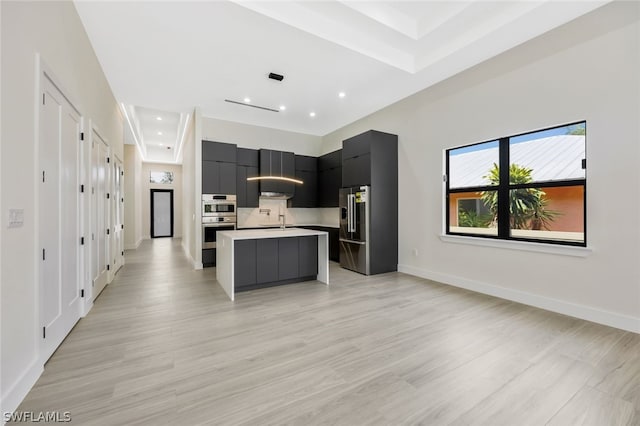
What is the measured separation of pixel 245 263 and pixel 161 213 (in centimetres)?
1005

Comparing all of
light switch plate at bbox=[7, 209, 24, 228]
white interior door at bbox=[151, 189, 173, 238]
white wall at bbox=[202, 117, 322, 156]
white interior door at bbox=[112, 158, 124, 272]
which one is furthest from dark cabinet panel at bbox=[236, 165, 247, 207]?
white interior door at bbox=[151, 189, 173, 238]

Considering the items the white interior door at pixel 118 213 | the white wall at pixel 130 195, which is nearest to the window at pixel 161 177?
the white wall at pixel 130 195

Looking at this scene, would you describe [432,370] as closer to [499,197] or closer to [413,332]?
[413,332]

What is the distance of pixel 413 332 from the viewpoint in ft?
9.02

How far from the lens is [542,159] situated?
345 cm

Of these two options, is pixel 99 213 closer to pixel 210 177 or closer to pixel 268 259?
pixel 210 177

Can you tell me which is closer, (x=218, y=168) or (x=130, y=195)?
(x=218, y=168)

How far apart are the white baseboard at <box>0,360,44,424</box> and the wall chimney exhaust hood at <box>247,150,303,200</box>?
4909mm

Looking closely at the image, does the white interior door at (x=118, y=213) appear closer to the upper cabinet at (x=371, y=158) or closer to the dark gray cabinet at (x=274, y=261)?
the dark gray cabinet at (x=274, y=261)

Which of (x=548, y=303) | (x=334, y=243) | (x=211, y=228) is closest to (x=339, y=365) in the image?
(x=548, y=303)

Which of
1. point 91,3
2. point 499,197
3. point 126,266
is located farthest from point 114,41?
point 499,197

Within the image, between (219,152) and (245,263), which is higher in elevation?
(219,152)

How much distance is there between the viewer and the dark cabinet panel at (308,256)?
180 inches

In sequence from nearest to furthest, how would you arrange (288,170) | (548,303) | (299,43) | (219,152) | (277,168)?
(548,303) → (299,43) → (219,152) → (277,168) → (288,170)
